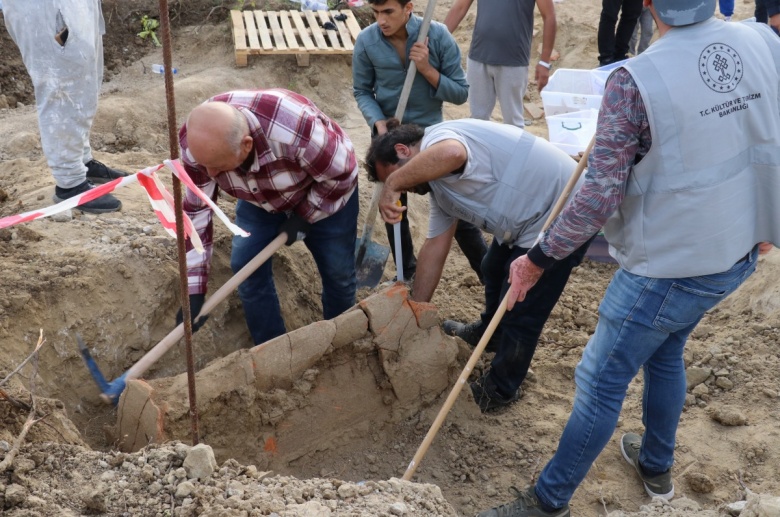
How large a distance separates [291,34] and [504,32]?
2853mm

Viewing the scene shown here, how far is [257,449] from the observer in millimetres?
3393

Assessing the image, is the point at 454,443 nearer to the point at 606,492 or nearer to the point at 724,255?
the point at 606,492

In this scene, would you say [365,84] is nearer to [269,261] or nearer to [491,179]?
[269,261]

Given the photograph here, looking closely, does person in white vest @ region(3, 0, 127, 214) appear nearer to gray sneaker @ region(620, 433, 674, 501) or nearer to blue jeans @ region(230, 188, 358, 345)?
blue jeans @ region(230, 188, 358, 345)

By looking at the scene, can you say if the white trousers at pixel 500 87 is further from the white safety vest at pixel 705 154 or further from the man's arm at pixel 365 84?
the white safety vest at pixel 705 154

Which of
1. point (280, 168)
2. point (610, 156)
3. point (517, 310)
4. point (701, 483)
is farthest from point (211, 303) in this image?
point (701, 483)

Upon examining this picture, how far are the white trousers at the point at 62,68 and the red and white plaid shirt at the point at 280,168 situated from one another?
3.89 ft

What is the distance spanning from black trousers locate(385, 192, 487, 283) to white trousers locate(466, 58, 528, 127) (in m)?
1.34

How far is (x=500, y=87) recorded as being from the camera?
561 centimetres

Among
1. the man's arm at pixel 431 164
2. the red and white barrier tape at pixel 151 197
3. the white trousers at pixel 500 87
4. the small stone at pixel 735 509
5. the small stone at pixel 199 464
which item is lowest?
the white trousers at pixel 500 87

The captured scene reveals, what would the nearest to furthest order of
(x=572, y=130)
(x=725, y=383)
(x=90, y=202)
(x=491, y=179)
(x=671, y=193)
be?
(x=671, y=193) → (x=491, y=179) → (x=725, y=383) → (x=90, y=202) → (x=572, y=130)

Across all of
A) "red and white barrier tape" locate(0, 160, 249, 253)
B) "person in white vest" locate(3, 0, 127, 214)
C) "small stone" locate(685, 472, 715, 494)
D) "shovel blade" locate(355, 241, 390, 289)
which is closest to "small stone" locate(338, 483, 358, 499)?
"red and white barrier tape" locate(0, 160, 249, 253)

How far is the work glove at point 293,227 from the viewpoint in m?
3.57

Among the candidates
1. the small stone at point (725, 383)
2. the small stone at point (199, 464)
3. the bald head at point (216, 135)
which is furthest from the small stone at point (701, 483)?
the bald head at point (216, 135)
